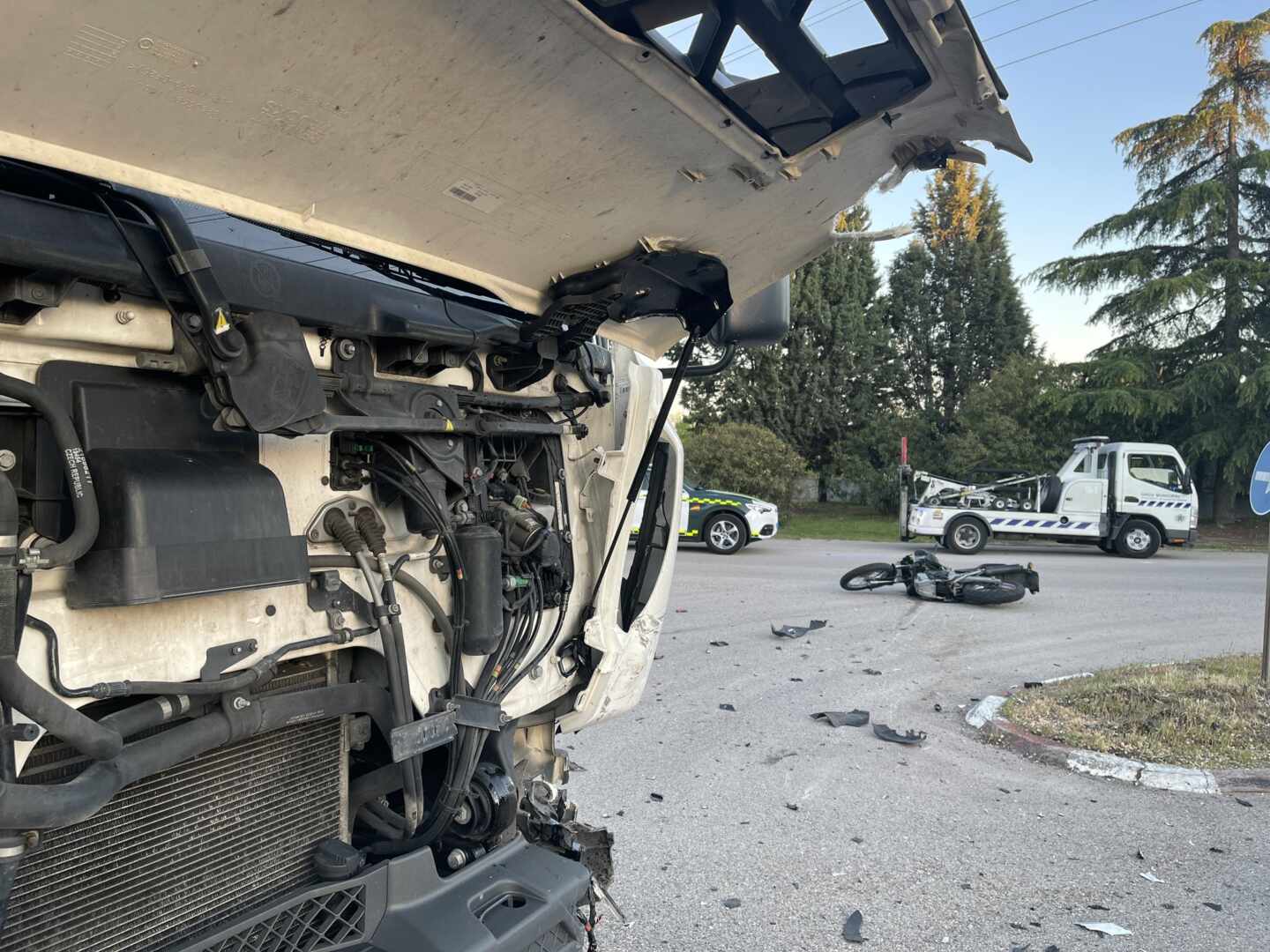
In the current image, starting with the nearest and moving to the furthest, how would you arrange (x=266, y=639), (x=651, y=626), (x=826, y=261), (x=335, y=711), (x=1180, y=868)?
(x=266, y=639) → (x=335, y=711) → (x=651, y=626) → (x=1180, y=868) → (x=826, y=261)

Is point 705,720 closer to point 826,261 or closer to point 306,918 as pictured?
point 306,918

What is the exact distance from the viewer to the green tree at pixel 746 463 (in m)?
21.6

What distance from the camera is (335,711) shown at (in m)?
2.06

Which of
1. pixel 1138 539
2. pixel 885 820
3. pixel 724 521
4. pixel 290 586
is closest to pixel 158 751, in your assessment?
pixel 290 586

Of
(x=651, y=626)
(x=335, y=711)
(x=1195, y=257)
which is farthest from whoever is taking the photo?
(x=1195, y=257)

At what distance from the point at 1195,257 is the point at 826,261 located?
9831 millimetres

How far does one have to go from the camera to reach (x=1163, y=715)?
5508 mm

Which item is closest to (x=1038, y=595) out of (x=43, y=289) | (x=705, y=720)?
(x=705, y=720)

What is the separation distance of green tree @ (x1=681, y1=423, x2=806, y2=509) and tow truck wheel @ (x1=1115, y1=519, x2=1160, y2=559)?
7.76 metres

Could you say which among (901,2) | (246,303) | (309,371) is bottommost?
(309,371)

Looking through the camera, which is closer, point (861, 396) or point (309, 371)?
point (309, 371)

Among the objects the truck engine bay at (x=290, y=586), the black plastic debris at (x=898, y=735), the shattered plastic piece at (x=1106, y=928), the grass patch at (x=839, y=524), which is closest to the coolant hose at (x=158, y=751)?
the truck engine bay at (x=290, y=586)

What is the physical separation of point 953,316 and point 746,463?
13.1 metres

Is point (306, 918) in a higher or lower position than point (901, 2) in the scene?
lower
